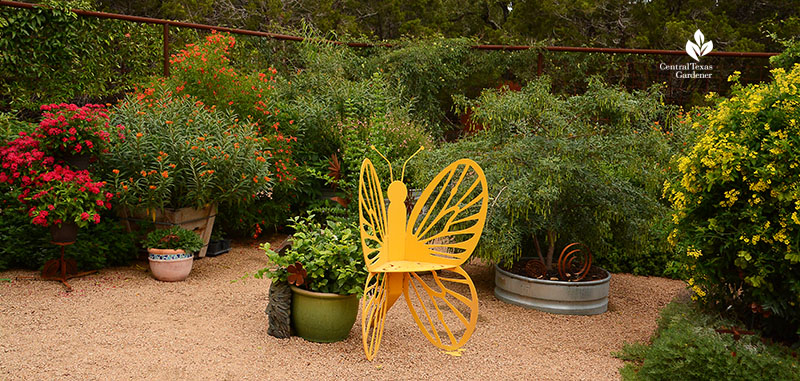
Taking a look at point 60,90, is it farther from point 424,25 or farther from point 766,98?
point 424,25

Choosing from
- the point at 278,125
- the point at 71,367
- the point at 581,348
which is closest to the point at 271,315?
the point at 71,367

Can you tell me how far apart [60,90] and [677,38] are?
9840 mm

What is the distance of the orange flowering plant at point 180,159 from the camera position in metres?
4.97

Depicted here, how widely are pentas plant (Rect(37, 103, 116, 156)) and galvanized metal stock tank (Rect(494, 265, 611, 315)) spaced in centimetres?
339

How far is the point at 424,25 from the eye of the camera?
13.8 m

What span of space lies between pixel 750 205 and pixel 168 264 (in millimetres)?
4055

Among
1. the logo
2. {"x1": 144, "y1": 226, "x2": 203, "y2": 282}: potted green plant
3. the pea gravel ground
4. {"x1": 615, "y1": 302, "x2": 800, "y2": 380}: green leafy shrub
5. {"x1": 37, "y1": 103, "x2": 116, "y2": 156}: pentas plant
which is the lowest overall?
the pea gravel ground

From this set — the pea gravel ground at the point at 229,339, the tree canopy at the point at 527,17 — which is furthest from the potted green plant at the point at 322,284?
the tree canopy at the point at 527,17

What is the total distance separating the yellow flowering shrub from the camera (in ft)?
9.93

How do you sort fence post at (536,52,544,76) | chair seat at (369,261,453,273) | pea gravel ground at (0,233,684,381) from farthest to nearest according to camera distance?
fence post at (536,52,544,76)
pea gravel ground at (0,233,684,381)
chair seat at (369,261,453,273)

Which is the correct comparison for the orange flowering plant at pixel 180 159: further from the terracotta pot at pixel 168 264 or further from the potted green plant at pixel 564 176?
the potted green plant at pixel 564 176

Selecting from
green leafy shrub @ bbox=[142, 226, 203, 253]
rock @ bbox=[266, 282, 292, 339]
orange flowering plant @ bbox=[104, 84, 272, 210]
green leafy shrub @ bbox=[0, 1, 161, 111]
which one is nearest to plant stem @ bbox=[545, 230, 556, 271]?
rock @ bbox=[266, 282, 292, 339]

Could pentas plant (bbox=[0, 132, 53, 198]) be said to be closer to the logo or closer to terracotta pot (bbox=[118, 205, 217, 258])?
terracotta pot (bbox=[118, 205, 217, 258])

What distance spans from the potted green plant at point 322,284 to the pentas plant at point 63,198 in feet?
5.69
